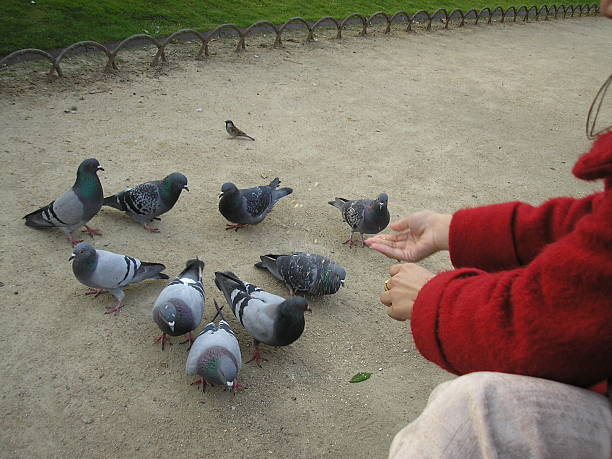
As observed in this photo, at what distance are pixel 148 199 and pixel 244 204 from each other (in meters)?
0.85

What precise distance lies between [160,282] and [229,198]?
975 millimetres

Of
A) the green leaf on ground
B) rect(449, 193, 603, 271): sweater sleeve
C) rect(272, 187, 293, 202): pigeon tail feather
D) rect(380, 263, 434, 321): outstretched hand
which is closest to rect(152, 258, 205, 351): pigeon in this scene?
the green leaf on ground

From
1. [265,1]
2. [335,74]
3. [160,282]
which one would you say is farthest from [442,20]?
[160,282]

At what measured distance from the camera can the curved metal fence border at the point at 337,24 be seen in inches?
287

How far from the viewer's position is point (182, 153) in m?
6.01

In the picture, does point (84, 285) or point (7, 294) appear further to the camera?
point (84, 285)

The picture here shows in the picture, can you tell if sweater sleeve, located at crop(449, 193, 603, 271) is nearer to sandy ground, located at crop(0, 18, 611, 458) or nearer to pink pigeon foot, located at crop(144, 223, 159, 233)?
sandy ground, located at crop(0, 18, 611, 458)

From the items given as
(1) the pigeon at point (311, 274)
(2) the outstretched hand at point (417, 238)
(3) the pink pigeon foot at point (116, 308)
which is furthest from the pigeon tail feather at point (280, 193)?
(2) the outstretched hand at point (417, 238)

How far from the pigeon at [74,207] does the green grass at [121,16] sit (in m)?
4.20

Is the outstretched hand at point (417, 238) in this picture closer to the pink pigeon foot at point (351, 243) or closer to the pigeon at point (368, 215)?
the pigeon at point (368, 215)

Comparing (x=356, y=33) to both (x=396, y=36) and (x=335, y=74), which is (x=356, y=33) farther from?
(x=335, y=74)

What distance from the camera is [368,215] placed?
4.70 m

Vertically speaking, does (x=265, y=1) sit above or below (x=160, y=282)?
above

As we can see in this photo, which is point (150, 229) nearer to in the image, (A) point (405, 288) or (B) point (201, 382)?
(B) point (201, 382)
